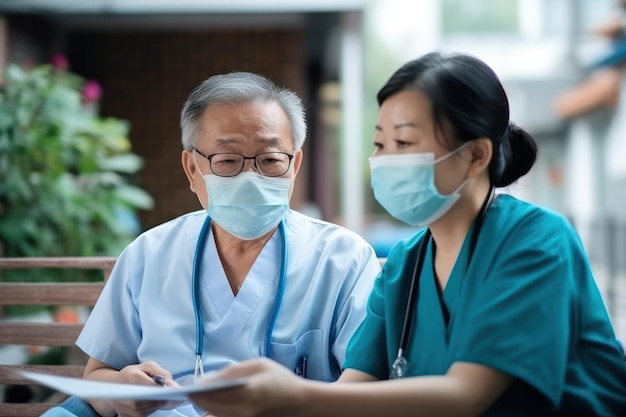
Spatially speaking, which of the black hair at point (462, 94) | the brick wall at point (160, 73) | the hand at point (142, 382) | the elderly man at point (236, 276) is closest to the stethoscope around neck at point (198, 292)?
the elderly man at point (236, 276)

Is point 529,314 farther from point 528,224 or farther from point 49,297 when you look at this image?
point 49,297

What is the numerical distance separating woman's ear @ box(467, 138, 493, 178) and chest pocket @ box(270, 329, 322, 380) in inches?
26.6

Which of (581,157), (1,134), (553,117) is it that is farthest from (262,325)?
(553,117)

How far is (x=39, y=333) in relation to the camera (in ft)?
7.16

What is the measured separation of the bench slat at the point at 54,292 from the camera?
2.18 m

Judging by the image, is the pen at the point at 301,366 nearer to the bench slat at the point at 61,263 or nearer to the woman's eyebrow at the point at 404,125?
the bench slat at the point at 61,263

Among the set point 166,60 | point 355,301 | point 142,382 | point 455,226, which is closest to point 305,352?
point 355,301

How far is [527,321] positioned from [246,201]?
2.64 feet

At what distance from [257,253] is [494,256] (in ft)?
2.58

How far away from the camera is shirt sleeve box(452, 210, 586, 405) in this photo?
1.29 m

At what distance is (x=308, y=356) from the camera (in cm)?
194

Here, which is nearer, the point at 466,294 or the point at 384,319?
the point at 466,294

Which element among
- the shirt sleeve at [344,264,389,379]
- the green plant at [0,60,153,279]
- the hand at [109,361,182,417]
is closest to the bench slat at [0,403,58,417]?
the hand at [109,361,182,417]

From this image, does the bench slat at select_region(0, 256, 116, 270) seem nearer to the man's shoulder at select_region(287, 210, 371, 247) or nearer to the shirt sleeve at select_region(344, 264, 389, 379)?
the man's shoulder at select_region(287, 210, 371, 247)
